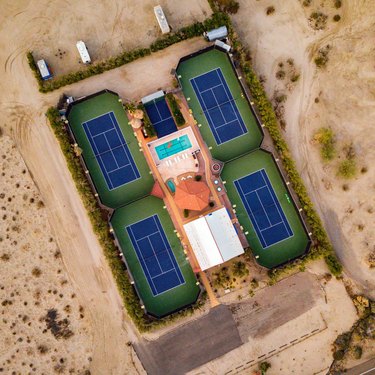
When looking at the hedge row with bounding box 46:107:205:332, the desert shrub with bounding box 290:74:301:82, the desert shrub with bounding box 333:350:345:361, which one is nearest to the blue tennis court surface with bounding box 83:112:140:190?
the hedge row with bounding box 46:107:205:332

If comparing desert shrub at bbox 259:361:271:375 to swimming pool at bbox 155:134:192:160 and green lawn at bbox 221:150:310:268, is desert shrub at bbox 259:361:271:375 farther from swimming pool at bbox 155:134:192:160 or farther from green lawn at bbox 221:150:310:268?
swimming pool at bbox 155:134:192:160

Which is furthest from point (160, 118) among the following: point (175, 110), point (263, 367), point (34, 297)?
point (263, 367)

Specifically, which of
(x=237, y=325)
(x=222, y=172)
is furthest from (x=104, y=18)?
(x=237, y=325)

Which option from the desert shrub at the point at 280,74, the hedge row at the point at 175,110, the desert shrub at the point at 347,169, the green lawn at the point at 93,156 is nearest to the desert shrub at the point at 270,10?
the desert shrub at the point at 280,74

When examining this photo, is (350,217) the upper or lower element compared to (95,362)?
upper

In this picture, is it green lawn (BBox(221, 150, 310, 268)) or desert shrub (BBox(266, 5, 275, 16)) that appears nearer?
green lawn (BBox(221, 150, 310, 268))

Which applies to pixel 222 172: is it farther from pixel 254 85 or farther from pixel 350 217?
pixel 350 217

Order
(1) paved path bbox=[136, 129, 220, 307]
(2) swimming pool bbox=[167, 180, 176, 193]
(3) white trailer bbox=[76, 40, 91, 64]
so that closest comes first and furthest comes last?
(3) white trailer bbox=[76, 40, 91, 64], (1) paved path bbox=[136, 129, 220, 307], (2) swimming pool bbox=[167, 180, 176, 193]
